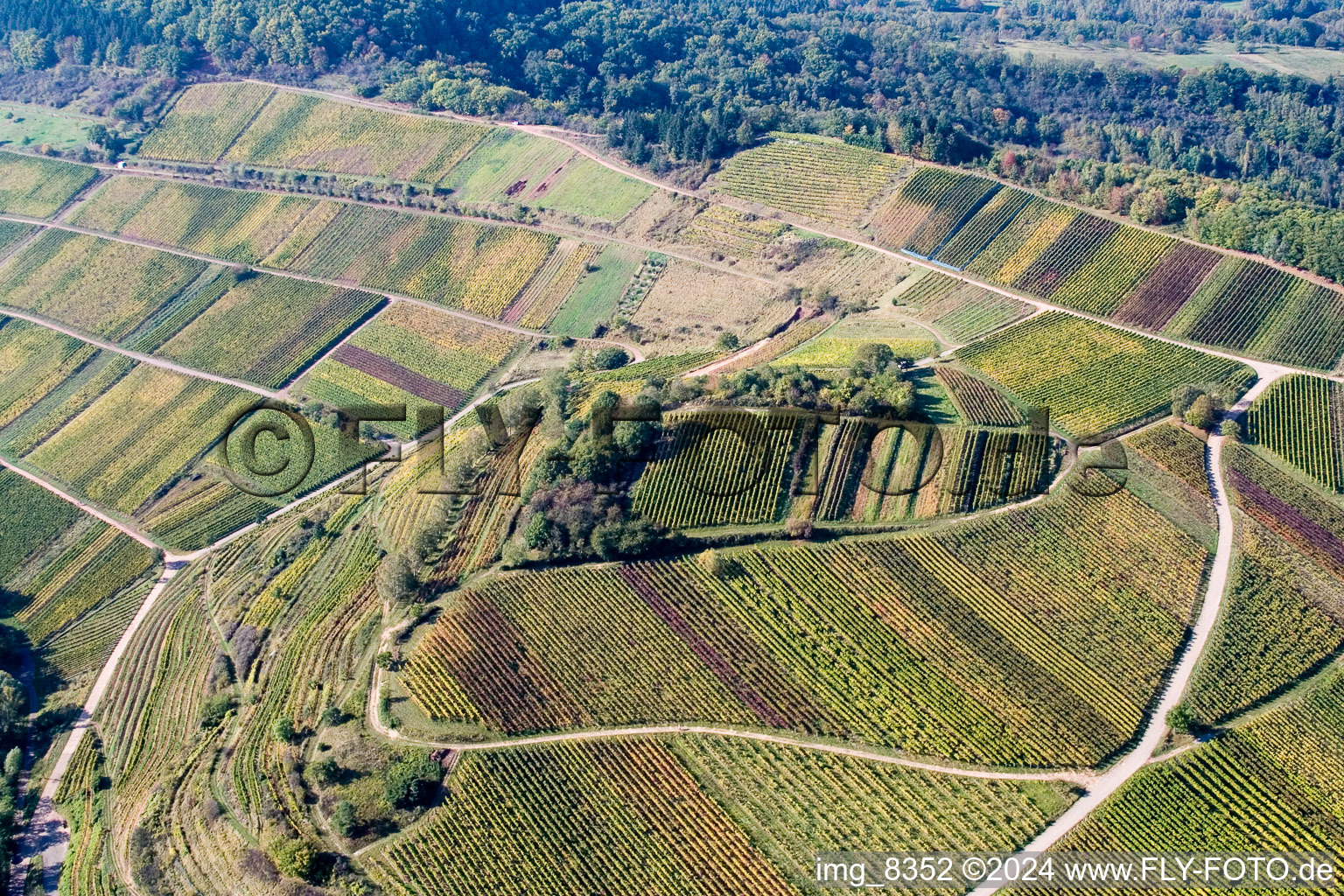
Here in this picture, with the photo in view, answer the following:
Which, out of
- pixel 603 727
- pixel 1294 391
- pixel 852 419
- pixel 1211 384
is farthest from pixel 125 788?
pixel 1294 391

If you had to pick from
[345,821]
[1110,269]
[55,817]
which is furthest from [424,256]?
[345,821]

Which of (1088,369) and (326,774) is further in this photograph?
Result: (1088,369)

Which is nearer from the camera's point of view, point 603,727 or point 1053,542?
point 603,727

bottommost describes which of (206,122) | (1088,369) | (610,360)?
(610,360)

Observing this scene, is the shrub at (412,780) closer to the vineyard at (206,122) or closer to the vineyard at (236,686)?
the vineyard at (236,686)

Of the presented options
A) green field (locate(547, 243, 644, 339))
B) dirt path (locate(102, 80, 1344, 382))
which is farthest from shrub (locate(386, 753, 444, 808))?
dirt path (locate(102, 80, 1344, 382))

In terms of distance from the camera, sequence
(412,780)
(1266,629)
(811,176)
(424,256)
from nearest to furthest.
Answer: (412,780) → (1266,629) → (811,176) → (424,256)

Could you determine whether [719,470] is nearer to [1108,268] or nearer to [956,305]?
[956,305]

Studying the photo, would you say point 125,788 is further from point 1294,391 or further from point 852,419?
point 1294,391
